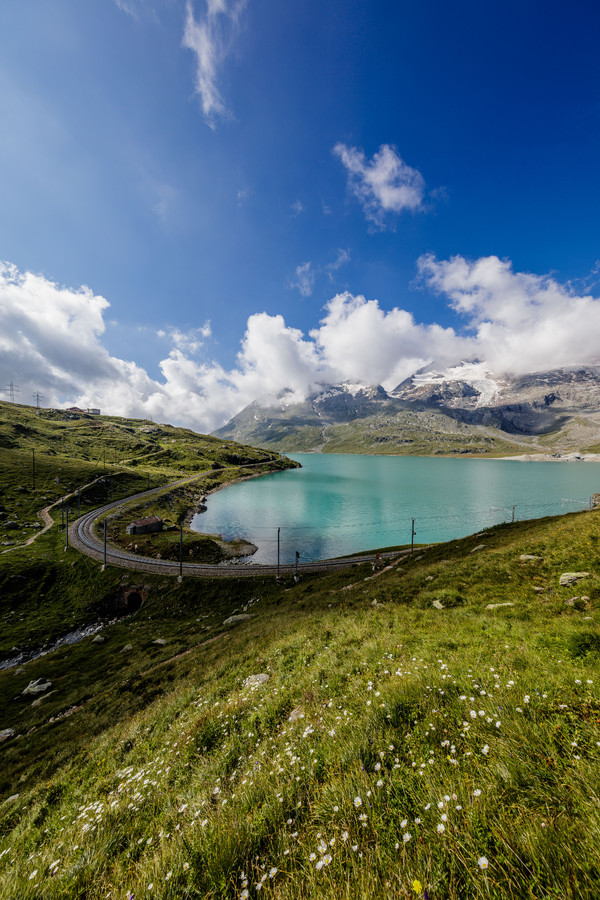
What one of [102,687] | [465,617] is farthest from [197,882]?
[102,687]

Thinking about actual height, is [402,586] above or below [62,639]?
above

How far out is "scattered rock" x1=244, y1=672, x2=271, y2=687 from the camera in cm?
1083

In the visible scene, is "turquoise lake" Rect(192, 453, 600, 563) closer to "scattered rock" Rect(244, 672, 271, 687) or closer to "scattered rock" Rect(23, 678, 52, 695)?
"scattered rock" Rect(23, 678, 52, 695)

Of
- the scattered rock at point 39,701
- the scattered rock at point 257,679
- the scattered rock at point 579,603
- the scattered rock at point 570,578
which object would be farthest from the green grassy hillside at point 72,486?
the scattered rock at point 579,603

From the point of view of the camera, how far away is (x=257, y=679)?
1120 centimetres

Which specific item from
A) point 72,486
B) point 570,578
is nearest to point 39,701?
point 570,578

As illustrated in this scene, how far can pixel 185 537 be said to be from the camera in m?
77.0

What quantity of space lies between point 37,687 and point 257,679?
28.9m

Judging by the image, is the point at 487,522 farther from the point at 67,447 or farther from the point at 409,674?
the point at 67,447

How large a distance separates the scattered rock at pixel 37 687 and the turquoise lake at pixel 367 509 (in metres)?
46.6

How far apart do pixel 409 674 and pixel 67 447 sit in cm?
22364

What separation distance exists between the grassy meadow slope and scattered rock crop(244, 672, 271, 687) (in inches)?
7.7

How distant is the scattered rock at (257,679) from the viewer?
10827 mm

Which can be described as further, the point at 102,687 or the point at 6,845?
the point at 102,687
